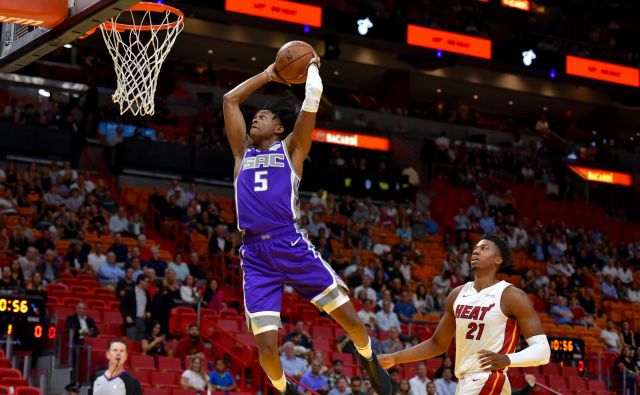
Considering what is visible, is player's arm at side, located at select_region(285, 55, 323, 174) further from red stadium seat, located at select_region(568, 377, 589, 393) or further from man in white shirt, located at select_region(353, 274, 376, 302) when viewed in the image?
red stadium seat, located at select_region(568, 377, 589, 393)

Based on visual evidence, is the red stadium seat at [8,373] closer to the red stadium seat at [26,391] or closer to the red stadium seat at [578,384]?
the red stadium seat at [26,391]

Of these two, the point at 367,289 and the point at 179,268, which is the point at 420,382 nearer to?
the point at 367,289

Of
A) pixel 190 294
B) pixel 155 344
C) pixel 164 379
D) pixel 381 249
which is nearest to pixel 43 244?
pixel 190 294

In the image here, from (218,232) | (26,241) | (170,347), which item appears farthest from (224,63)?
Result: (170,347)

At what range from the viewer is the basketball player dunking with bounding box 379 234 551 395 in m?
6.70

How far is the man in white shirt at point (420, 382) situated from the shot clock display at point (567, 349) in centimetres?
348

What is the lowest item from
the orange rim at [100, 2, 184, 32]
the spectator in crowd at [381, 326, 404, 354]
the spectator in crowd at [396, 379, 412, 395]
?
the spectator in crowd at [396, 379, 412, 395]

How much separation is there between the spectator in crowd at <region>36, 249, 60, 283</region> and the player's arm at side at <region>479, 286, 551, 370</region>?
10487mm

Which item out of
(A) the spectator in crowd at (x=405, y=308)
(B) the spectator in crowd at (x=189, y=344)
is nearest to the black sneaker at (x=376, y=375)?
(B) the spectator in crowd at (x=189, y=344)

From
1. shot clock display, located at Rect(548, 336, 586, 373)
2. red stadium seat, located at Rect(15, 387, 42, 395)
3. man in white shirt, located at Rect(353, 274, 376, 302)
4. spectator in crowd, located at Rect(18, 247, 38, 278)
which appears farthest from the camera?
man in white shirt, located at Rect(353, 274, 376, 302)

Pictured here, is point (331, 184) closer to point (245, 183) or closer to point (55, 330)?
point (55, 330)

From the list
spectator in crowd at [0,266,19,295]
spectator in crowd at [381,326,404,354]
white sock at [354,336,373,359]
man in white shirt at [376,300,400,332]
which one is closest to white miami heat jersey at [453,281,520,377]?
white sock at [354,336,373,359]

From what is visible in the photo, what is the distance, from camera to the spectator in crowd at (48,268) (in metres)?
15.8

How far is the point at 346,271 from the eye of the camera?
63.6 ft
